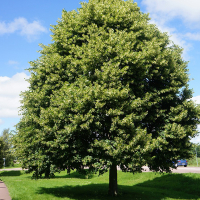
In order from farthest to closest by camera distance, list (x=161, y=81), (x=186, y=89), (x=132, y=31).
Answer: (x=186, y=89) < (x=161, y=81) < (x=132, y=31)

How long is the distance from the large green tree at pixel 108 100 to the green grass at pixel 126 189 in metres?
2.15

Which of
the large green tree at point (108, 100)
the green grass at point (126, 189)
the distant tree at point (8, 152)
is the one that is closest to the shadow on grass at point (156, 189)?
the green grass at point (126, 189)

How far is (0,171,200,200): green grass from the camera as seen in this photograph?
59.0 feet

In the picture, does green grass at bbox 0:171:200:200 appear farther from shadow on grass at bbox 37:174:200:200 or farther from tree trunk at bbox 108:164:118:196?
tree trunk at bbox 108:164:118:196

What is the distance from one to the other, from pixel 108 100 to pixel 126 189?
1294 cm

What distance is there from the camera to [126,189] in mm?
22656

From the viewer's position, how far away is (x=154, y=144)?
48.0ft

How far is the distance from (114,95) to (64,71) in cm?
591

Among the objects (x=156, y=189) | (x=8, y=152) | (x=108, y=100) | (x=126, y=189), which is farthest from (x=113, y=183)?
(x=8, y=152)

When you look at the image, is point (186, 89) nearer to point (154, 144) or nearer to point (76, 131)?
point (154, 144)

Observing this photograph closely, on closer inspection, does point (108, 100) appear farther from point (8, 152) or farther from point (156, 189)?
point (8, 152)

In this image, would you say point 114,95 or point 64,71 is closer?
point 114,95

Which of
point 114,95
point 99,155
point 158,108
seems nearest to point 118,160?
point 99,155

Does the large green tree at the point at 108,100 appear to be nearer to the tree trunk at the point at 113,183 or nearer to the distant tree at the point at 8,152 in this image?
the tree trunk at the point at 113,183
